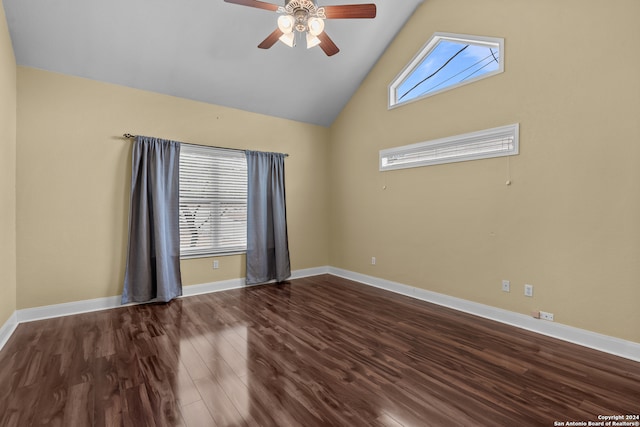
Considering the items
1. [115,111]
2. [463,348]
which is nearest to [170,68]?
[115,111]

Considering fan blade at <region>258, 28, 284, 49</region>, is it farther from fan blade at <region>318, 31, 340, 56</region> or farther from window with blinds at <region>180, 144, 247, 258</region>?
window with blinds at <region>180, 144, 247, 258</region>

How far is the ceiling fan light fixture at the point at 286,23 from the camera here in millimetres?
2561

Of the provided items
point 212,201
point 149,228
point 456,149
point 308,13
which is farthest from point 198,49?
point 456,149

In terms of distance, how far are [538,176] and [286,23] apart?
2906mm

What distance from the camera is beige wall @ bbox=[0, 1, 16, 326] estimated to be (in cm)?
286

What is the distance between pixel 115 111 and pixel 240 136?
169cm

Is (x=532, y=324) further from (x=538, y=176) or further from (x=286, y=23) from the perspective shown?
(x=286, y=23)

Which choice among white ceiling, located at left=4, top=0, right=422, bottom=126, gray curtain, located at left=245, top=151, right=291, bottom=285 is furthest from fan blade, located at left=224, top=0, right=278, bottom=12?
gray curtain, located at left=245, top=151, right=291, bottom=285

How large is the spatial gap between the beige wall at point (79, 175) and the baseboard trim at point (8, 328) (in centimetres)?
19

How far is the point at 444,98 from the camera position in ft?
12.9

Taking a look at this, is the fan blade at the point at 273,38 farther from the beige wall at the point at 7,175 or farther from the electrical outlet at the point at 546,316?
Result: the electrical outlet at the point at 546,316

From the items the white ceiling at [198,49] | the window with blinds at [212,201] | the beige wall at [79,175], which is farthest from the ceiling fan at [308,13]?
the window with blinds at [212,201]

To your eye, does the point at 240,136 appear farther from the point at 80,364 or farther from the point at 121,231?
the point at 80,364

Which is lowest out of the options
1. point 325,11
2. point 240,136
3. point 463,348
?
point 463,348
